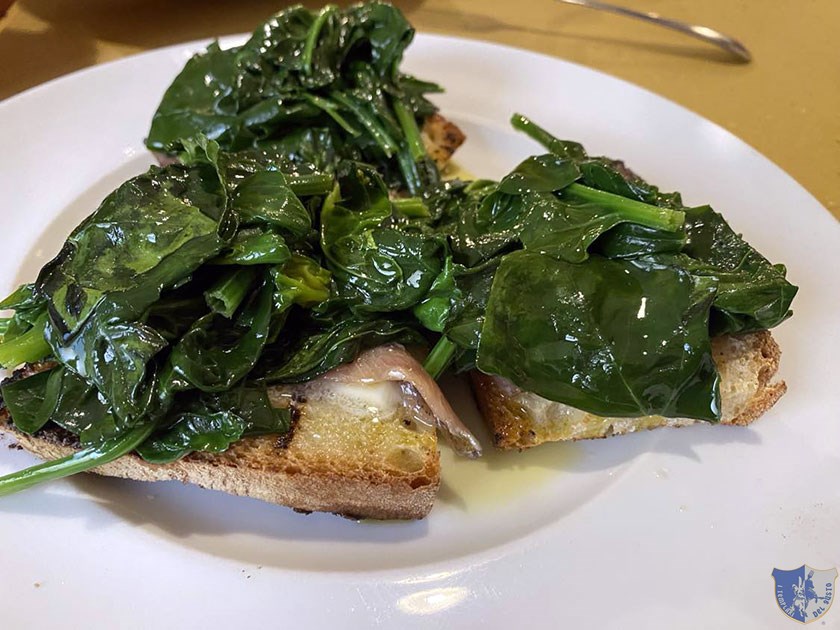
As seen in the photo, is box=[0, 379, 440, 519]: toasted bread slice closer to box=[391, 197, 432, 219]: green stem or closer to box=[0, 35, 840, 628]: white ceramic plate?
box=[0, 35, 840, 628]: white ceramic plate

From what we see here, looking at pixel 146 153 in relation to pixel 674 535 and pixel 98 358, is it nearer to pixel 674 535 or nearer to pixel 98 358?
pixel 98 358

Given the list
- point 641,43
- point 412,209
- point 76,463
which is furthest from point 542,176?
point 641,43

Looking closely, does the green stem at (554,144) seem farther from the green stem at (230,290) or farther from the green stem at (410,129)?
the green stem at (230,290)

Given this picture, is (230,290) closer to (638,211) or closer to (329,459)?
(329,459)

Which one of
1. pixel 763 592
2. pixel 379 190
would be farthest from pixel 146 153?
pixel 763 592

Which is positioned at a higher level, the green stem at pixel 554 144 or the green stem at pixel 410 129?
the green stem at pixel 554 144

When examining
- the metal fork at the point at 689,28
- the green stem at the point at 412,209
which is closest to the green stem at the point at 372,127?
the green stem at the point at 412,209
